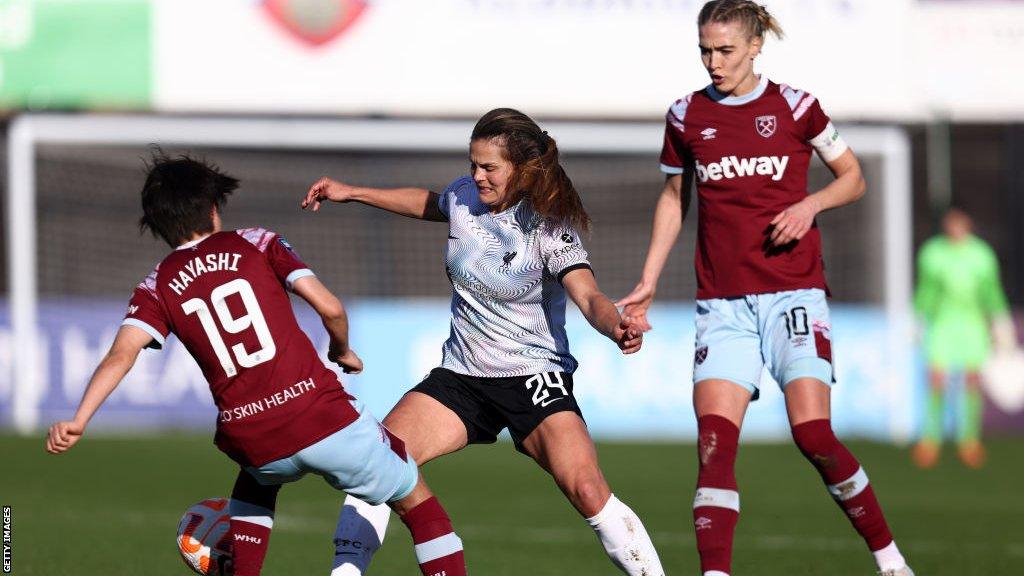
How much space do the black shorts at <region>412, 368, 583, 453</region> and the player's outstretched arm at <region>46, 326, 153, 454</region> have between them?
1195 mm

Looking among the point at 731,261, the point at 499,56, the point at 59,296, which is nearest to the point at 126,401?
the point at 59,296

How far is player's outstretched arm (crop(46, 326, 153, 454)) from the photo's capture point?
4.80m

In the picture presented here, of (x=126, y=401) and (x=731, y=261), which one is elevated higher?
(x=731, y=261)

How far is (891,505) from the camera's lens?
10445 millimetres

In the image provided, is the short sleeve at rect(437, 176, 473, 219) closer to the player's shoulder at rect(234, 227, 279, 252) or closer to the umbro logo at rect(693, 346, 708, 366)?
the player's shoulder at rect(234, 227, 279, 252)

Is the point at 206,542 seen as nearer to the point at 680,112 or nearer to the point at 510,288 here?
the point at 510,288

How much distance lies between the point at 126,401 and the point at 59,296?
341 cm

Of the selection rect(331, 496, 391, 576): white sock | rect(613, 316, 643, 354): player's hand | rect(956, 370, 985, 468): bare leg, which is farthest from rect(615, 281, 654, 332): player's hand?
rect(956, 370, 985, 468): bare leg

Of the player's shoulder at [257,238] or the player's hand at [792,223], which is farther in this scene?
the player's hand at [792,223]

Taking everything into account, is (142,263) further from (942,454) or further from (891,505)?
(891,505)

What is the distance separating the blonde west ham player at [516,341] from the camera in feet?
18.1

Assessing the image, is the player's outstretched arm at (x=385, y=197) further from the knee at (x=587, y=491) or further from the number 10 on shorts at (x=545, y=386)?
the knee at (x=587, y=491)

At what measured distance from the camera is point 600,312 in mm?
5270

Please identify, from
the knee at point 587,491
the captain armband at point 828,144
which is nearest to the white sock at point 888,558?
the knee at point 587,491
